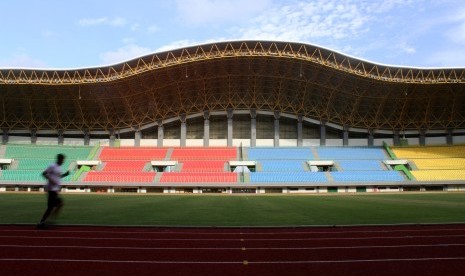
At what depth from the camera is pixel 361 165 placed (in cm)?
5606

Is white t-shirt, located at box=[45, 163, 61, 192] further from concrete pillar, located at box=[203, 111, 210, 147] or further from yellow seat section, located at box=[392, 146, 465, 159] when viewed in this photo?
yellow seat section, located at box=[392, 146, 465, 159]

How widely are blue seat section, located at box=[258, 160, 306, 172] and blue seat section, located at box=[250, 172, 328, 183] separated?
1.82 metres

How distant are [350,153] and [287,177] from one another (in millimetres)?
13584

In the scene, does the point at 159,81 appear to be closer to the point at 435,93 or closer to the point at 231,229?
the point at 435,93

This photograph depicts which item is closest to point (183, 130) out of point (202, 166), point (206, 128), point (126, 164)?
point (206, 128)

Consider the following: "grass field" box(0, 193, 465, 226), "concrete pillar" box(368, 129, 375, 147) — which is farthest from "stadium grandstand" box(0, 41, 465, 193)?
"grass field" box(0, 193, 465, 226)

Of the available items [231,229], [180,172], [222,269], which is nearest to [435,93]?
[180,172]

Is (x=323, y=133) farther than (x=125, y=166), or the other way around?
(x=323, y=133)

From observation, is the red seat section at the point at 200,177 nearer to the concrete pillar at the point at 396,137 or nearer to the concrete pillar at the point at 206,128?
the concrete pillar at the point at 206,128

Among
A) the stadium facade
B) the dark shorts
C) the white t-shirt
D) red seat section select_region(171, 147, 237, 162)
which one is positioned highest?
the stadium facade

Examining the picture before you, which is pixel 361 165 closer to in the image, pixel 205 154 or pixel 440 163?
pixel 440 163

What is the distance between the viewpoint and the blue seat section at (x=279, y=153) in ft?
190

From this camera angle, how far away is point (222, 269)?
21.1ft

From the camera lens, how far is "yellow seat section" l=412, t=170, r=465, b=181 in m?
51.9
